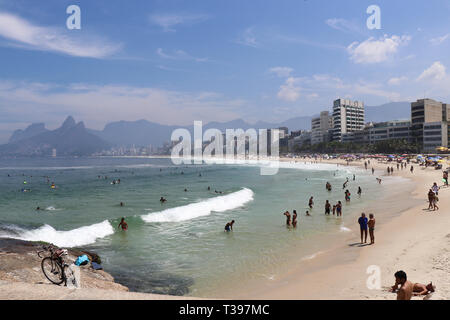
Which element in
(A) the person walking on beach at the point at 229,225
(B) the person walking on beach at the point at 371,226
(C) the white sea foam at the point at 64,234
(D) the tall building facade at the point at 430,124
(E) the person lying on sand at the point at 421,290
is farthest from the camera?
(D) the tall building facade at the point at 430,124

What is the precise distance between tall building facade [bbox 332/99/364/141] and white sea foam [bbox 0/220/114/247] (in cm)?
15761

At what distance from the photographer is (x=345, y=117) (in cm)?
16438

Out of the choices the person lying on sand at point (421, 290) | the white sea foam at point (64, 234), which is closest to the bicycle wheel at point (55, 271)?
the person lying on sand at point (421, 290)

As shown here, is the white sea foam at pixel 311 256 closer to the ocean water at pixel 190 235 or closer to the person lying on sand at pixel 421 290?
the ocean water at pixel 190 235

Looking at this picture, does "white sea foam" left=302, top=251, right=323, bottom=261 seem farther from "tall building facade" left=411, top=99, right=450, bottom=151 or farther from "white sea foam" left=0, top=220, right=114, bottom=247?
"tall building facade" left=411, top=99, right=450, bottom=151

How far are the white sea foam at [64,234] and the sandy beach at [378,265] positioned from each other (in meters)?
12.3

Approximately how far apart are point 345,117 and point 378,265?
168 metres

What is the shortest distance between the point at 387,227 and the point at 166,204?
20.5 m

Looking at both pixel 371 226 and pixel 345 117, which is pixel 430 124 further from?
pixel 371 226

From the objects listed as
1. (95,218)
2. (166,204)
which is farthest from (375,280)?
(166,204)

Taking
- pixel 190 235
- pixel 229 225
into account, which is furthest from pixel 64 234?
pixel 229 225

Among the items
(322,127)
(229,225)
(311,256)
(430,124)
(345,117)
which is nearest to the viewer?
(311,256)

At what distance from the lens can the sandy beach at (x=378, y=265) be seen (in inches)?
330
